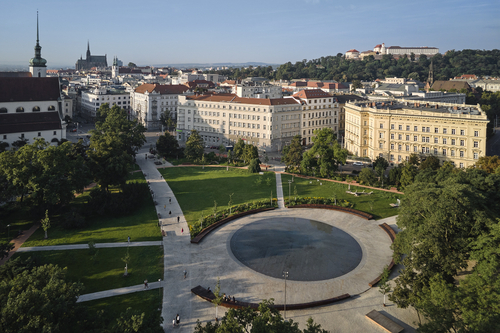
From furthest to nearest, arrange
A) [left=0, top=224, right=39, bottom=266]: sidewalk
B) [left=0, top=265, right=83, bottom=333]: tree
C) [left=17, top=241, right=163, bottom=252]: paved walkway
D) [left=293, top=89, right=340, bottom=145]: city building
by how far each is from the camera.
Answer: [left=293, top=89, right=340, bottom=145]: city building → [left=17, top=241, right=163, bottom=252]: paved walkway → [left=0, top=224, right=39, bottom=266]: sidewalk → [left=0, top=265, right=83, bottom=333]: tree

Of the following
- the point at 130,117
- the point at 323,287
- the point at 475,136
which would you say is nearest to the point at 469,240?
the point at 323,287

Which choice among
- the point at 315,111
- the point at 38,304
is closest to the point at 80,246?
the point at 38,304

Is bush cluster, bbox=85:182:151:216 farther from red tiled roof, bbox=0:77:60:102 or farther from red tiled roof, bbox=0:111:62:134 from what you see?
red tiled roof, bbox=0:77:60:102

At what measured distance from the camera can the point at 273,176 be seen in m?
67.2

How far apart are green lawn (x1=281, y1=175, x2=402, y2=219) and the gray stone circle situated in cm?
827

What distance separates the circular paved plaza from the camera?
107ft

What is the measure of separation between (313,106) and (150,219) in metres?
60.2

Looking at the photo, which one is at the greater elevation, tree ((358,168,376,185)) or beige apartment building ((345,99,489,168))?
beige apartment building ((345,99,489,168))

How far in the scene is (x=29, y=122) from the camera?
7844cm

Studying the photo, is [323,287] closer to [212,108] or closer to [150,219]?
[150,219]

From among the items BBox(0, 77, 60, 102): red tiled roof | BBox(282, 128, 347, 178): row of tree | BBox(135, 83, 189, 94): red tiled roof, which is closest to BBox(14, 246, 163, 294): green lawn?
BBox(282, 128, 347, 178): row of tree

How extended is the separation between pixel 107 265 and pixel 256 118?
201 ft

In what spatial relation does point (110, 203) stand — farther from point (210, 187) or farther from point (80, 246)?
point (210, 187)

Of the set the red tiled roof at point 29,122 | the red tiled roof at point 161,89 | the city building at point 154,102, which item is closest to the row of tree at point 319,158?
the red tiled roof at point 29,122
